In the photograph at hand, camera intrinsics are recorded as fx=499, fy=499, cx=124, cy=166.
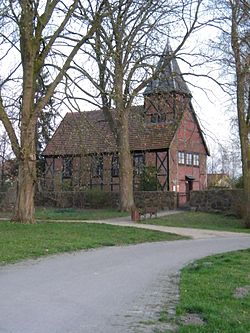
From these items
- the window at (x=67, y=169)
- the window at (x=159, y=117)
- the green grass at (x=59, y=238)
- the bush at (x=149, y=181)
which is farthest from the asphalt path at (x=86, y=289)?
the bush at (x=149, y=181)

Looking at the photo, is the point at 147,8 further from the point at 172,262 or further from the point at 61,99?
the point at 172,262

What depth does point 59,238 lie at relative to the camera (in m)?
16.8

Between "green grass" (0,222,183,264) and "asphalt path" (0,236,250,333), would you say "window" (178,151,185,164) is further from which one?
"asphalt path" (0,236,250,333)

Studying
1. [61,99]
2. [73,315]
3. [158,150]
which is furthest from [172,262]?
[158,150]

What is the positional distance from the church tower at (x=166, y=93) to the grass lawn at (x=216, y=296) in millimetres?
13574

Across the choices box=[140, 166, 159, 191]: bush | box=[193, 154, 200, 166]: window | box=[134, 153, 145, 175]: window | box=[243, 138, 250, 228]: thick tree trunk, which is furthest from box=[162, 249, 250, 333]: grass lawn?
box=[193, 154, 200, 166]: window

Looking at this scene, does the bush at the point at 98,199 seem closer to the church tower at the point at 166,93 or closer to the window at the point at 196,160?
the window at the point at 196,160

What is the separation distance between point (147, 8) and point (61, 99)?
20.1 feet

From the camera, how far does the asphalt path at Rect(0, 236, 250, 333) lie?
6363 mm

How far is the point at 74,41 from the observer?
2103cm

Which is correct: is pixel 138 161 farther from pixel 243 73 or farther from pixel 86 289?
pixel 86 289

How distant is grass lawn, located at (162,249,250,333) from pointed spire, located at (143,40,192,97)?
14.5 meters

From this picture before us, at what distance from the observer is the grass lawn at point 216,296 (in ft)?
20.6

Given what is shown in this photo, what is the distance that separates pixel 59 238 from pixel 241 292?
30.0 feet
